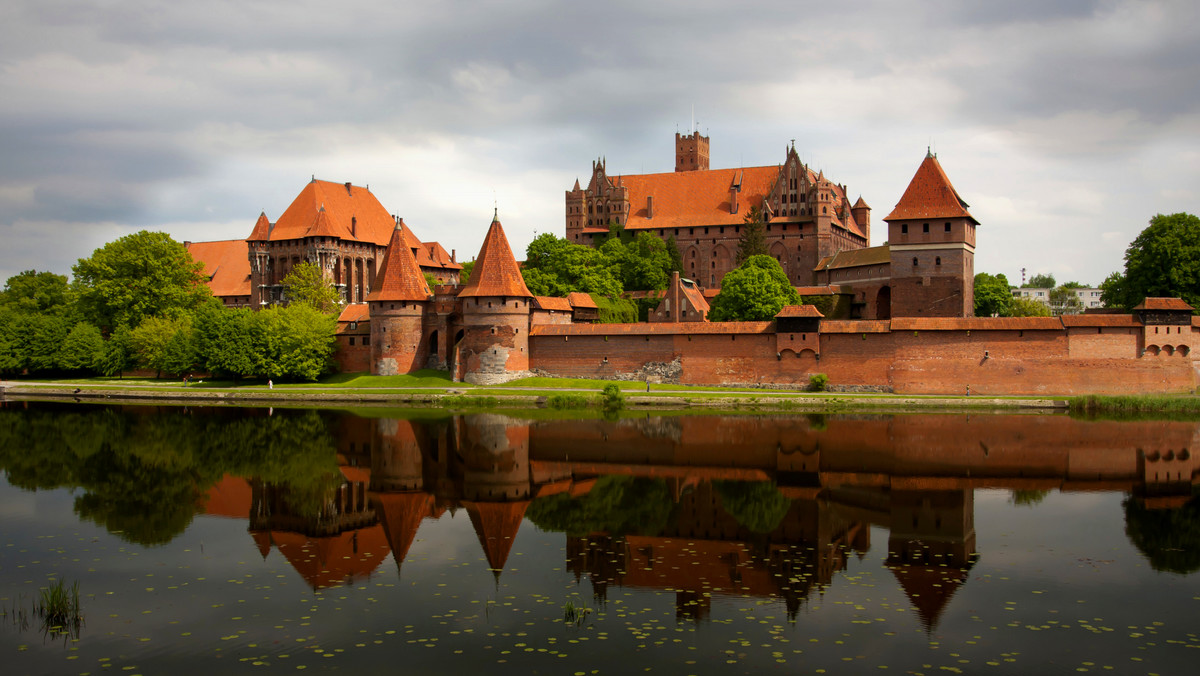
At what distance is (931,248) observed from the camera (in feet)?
135

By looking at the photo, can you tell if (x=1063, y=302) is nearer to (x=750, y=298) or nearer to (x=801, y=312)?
(x=750, y=298)

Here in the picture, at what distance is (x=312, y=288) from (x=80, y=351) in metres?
12.6

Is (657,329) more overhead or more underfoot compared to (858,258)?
more underfoot

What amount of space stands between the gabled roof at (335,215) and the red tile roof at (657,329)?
70.0 feet

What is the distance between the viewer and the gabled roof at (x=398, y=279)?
42.0 meters

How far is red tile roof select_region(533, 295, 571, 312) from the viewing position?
4247cm

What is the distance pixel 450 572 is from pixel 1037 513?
10.2m

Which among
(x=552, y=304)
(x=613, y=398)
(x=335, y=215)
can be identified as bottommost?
(x=613, y=398)

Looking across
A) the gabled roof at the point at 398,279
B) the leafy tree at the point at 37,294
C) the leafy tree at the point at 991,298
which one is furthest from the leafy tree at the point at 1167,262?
the leafy tree at the point at 37,294

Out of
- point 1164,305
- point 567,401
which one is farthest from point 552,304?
point 1164,305

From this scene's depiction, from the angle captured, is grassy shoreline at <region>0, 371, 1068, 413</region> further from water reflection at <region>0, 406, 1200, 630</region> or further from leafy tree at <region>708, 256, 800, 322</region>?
leafy tree at <region>708, 256, 800, 322</region>

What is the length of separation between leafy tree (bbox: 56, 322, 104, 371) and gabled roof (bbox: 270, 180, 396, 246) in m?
12.2

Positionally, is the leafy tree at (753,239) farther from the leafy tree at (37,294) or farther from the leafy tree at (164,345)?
the leafy tree at (37,294)

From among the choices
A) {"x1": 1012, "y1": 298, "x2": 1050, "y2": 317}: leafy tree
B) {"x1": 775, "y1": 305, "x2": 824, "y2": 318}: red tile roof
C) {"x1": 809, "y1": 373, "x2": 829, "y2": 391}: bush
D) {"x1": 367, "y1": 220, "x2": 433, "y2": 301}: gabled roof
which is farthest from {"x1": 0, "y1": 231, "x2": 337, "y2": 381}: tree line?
{"x1": 1012, "y1": 298, "x2": 1050, "y2": 317}: leafy tree
